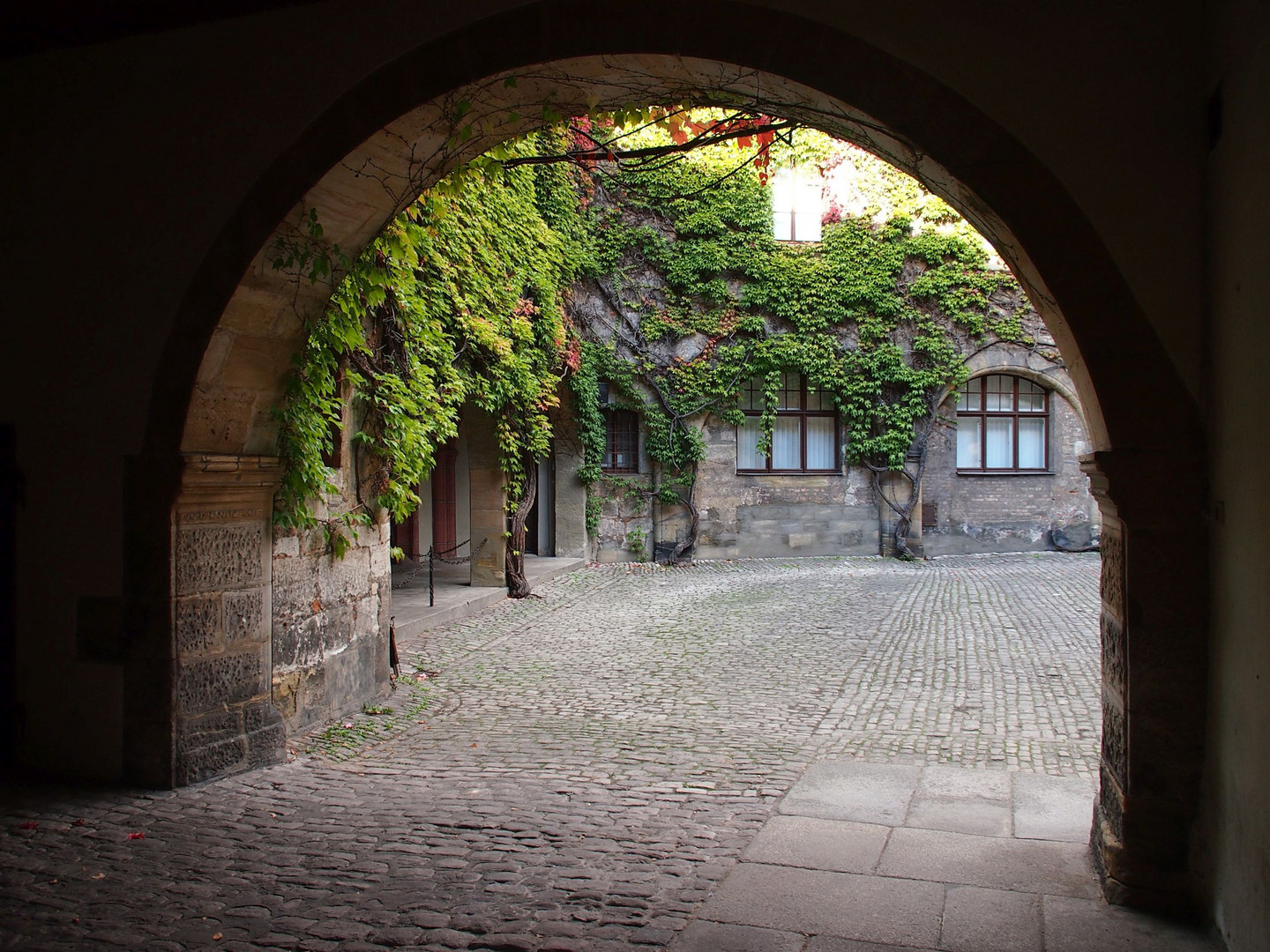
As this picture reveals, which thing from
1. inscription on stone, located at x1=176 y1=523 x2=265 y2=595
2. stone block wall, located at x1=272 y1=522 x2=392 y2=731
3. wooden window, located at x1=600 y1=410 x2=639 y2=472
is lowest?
stone block wall, located at x1=272 y1=522 x2=392 y2=731

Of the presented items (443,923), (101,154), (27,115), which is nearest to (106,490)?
(101,154)

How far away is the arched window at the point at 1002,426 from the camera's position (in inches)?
569

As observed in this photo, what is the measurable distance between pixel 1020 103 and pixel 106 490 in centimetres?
381

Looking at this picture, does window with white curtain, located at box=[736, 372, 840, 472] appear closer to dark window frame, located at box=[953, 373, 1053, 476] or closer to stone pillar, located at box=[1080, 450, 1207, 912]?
Answer: dark window frame, located at box=[953, 373, 1053, 476]

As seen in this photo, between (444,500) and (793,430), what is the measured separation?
5.60m

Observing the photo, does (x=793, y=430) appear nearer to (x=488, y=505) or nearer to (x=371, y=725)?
(x=488, y=505)

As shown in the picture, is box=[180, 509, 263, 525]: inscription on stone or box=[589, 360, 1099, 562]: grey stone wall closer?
box=[180, 509, 263, 525]: inscription on stone

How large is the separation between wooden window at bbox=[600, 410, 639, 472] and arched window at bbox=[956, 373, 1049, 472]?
5326 millimetres

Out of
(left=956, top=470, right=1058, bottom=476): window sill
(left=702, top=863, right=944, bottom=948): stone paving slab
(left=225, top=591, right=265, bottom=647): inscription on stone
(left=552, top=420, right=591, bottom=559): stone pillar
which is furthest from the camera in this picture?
(left=956, top=470, right=1058, bottom=476): window sill

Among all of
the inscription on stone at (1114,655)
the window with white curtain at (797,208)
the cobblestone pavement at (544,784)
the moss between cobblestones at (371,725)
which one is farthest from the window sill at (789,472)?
the inscription on stone at (1114,655)

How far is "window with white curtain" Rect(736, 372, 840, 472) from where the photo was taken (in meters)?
14.0

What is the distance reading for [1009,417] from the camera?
47.7ft

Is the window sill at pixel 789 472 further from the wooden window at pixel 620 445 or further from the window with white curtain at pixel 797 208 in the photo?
the window with white curtain at pixel 797 208

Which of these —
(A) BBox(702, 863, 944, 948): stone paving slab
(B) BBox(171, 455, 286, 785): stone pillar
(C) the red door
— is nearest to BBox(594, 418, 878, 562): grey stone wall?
(C) the red door
